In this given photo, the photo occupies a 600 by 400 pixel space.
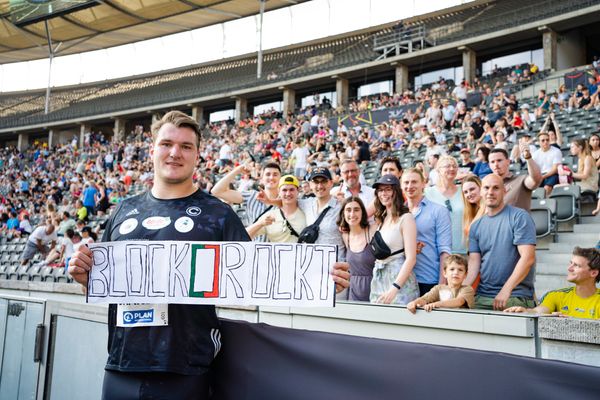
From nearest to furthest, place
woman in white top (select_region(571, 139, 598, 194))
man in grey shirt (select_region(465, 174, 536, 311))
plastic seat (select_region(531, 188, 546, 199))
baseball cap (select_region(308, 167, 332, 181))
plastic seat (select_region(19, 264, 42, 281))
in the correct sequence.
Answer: man in grey shirt (select_region(465, 174, 536, 311)) < baseball cap (select_region(308, 167, 332, 181)) < woman in white top (select_region(571, 139, 598, 194)) < plastic seat (select_region(531, 188, 546, 199)) < plastic seat (select_region(19, 264, 42, 281))

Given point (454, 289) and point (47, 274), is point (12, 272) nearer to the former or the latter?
point (47, 274)

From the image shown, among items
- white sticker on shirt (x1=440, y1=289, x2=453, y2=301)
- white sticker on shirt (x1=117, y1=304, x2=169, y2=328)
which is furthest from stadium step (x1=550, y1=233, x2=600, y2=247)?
white sticker on shirt (x1=117, y1=304, x2=169, y2=328)

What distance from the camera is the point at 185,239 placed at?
207cm

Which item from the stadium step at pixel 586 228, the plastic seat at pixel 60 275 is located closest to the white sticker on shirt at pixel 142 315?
the stadium step at pixel 586 228

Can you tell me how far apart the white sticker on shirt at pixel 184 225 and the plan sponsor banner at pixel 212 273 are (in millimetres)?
52

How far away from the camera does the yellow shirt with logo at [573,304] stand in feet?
11.2

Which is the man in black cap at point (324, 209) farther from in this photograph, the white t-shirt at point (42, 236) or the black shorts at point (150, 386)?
the white t-shirt at point (42, 236)

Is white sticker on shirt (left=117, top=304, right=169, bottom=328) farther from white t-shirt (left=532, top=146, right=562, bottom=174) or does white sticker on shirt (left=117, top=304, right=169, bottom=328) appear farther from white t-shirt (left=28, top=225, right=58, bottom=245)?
white t-shirt (left=28, top=225, right=58, bottom=245)

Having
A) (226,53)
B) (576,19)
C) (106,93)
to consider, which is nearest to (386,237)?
(576,19)

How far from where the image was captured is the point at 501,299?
11.4 ft

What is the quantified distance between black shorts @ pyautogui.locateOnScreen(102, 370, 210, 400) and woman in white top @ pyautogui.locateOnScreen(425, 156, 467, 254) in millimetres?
3123

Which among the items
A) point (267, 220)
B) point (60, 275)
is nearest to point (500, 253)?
point (267, 220)

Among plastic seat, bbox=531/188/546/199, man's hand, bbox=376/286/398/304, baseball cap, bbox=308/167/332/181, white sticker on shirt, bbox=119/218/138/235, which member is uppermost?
plastic seat, bbox=531/188/546/199

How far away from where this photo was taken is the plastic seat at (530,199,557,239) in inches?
255
